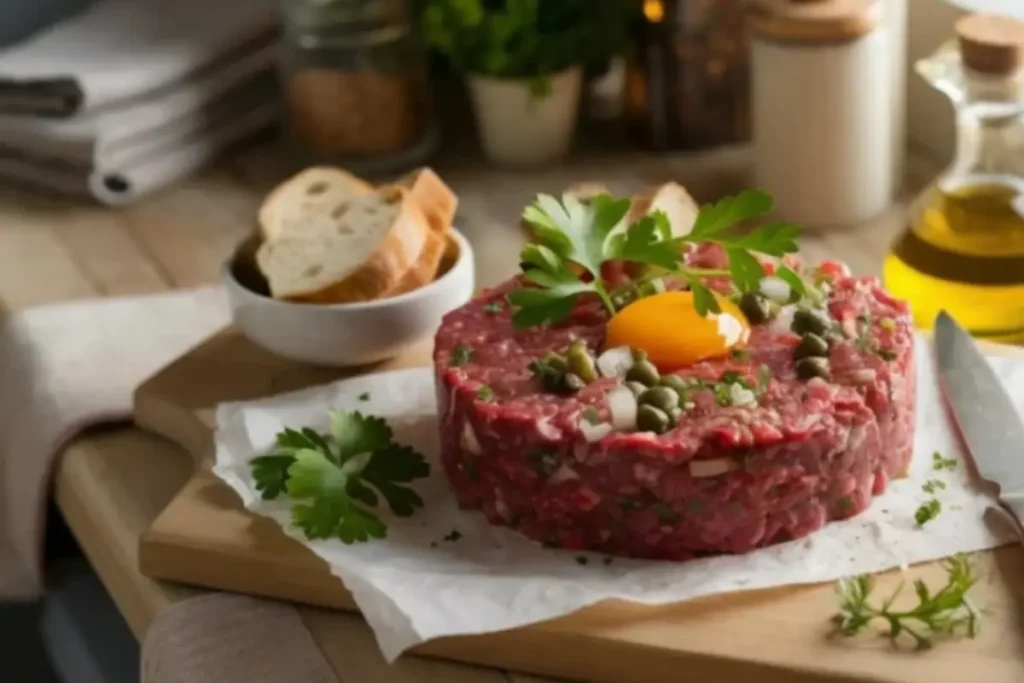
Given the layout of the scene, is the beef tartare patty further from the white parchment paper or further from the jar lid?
the jar lid

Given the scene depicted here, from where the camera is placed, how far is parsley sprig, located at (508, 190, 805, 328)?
1.15 m

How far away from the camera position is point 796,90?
1556 mm

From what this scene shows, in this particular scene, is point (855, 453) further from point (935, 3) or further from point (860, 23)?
point (935, 3)

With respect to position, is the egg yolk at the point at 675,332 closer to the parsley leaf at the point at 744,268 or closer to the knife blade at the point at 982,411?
the parsley leaf at the point at 744,268

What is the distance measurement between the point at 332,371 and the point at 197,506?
21cm

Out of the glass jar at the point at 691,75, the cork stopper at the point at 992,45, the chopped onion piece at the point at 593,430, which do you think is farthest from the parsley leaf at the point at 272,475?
the glass jar at the point at 691,75

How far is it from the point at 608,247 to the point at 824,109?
464mm

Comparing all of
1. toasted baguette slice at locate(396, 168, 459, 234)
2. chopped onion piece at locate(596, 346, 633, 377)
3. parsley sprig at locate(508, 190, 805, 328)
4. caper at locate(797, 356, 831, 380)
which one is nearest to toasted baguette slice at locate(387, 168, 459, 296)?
toasted baguette slice at locate(396, 168, 459, 234)

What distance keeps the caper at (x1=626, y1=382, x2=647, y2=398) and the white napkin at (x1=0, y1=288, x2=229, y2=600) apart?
48 cm

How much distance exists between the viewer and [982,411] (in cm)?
118

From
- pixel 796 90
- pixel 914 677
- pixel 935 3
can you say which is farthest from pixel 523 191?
pixel 914 677

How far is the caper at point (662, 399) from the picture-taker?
106cm

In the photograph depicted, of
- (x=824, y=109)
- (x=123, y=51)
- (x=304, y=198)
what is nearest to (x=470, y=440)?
(x=304, y=198)

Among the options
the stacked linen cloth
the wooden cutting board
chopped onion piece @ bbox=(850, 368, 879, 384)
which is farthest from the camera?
the stacked linen cloth
